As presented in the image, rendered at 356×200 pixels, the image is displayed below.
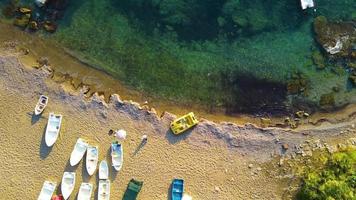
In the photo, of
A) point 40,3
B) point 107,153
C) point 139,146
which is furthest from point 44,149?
point 40,3

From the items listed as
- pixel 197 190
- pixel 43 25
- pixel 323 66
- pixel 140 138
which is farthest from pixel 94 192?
pixel 323 66

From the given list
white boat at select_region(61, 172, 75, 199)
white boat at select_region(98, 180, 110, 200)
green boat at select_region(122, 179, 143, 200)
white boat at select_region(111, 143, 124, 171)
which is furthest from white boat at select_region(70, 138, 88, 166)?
green boat at select_region(122, 179, 143, 200)

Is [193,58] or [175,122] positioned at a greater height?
[193,58]

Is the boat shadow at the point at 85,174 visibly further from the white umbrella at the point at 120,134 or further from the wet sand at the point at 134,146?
the white umbrella at the point at 120,134

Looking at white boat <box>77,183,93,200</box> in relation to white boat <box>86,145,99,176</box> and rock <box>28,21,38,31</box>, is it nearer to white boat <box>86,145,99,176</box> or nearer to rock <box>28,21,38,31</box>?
white boat <box>86,145,99,176</box>

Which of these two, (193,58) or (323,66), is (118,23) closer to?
(193,58)
